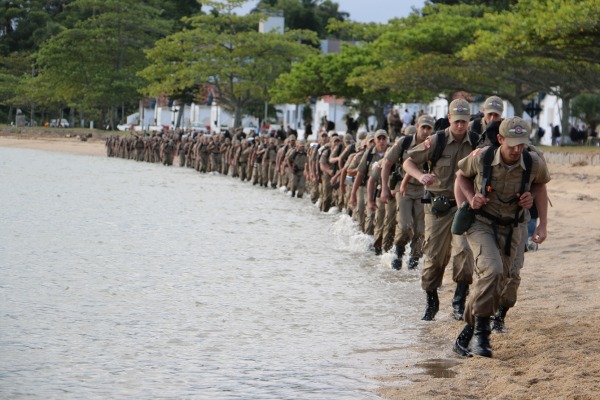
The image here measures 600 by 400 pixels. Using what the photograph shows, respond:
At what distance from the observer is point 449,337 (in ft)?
32.2

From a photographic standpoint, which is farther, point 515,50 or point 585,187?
point 515,50

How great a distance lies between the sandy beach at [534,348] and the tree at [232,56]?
56.0 meters

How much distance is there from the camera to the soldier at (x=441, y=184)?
32.8ft

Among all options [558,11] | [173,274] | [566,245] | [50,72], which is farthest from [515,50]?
[50,72]

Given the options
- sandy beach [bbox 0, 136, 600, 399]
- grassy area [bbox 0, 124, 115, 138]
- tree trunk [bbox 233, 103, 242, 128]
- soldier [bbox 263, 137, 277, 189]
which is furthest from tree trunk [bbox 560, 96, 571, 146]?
grassy area [bbox 0, 124, 115, 138]

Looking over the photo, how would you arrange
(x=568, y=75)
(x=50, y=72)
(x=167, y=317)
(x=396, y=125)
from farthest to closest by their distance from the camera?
(x=50, y=72), (x=568, y=75), (x=396, y=125), (x=167, y=317)

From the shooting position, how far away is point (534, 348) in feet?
29.7

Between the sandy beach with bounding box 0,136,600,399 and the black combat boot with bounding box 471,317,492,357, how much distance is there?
7 centimetres

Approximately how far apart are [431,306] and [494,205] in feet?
7.43

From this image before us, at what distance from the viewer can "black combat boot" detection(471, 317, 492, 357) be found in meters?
8.63

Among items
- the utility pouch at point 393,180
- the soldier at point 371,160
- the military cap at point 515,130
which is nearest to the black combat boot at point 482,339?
the military cap at point 515,130

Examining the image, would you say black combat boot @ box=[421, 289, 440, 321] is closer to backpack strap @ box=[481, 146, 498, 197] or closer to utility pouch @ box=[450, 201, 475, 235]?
utility pouch @ box=[450, 201, 475, 235]

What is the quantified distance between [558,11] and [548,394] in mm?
22056

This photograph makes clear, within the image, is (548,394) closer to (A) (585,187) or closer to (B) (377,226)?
(B) (377,226)
